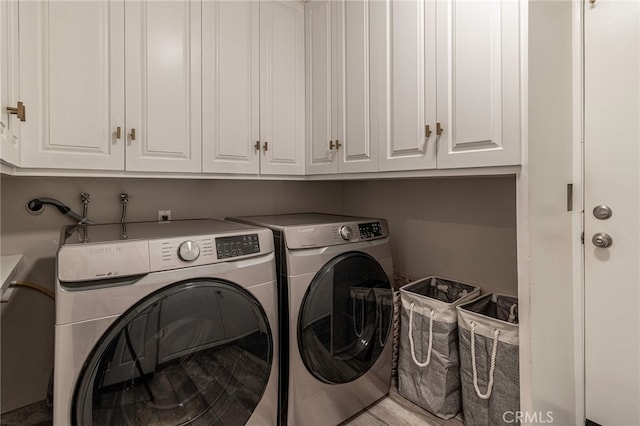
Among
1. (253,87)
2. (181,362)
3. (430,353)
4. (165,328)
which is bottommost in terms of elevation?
(430,353)

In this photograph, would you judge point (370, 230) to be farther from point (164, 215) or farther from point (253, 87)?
point (164, 215)

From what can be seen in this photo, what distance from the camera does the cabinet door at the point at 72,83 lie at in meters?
1.13

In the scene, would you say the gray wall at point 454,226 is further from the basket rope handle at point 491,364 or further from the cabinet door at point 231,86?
the cabinet door at point 231,86

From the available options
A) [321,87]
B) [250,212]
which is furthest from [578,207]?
[250,212]

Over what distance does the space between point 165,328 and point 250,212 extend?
1.05 meters

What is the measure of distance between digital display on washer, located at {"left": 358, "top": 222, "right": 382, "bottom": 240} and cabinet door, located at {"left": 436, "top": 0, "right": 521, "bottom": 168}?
48 cm

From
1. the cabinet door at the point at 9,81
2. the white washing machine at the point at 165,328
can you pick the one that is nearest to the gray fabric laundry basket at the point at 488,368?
the white washing machine at the point at 165,328

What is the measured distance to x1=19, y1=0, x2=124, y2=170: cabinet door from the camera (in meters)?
1.13

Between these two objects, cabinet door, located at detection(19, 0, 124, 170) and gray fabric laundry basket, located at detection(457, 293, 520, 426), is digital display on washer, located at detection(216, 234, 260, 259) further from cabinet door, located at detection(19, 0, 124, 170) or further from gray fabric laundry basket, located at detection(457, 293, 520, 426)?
gray fabric laundry basket, located at detection(457, 293, 520, 426)

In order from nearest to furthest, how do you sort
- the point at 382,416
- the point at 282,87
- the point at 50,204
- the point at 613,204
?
the point at 613,204 → the point at 50,204 → the point at 382,416 → the point at 282,87

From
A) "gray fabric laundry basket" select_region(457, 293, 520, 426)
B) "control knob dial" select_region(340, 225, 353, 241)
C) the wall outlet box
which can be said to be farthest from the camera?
the wall outlet box

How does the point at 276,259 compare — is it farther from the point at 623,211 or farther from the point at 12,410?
the point at 623,211

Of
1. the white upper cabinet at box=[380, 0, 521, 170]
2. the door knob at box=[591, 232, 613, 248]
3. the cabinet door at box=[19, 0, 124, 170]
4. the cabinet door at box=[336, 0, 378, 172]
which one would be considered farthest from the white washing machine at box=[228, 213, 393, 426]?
the door knob at box=[591, 232, 613, 248]

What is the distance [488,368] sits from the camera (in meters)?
1.37
